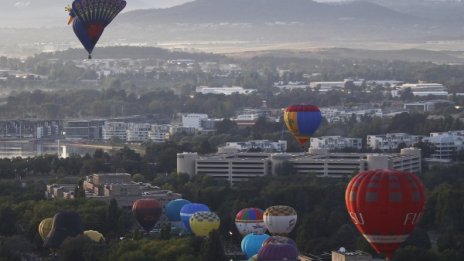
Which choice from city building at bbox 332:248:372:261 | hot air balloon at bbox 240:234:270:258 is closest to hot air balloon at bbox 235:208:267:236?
hot air balloon at bbox 240:234:270:258

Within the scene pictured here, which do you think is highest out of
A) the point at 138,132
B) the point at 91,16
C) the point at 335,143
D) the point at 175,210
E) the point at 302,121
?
the point at 91,16

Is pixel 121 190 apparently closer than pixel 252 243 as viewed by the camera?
No

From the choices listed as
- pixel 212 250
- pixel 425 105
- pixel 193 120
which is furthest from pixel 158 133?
pixel 212 250

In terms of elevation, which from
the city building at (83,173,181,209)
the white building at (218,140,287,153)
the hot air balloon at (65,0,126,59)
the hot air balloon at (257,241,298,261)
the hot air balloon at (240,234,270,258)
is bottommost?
the hot air balloon at (240,234,270,258)

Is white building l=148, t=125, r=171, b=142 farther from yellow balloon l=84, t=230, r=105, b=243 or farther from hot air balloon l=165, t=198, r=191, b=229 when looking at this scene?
yellow balloon l=84, t=230, r=105, b=243

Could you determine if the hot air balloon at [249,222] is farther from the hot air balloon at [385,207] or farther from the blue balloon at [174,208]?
the hot air balloon at [385,207]

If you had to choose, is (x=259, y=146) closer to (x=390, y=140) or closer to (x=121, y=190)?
(x=390, y=140)
